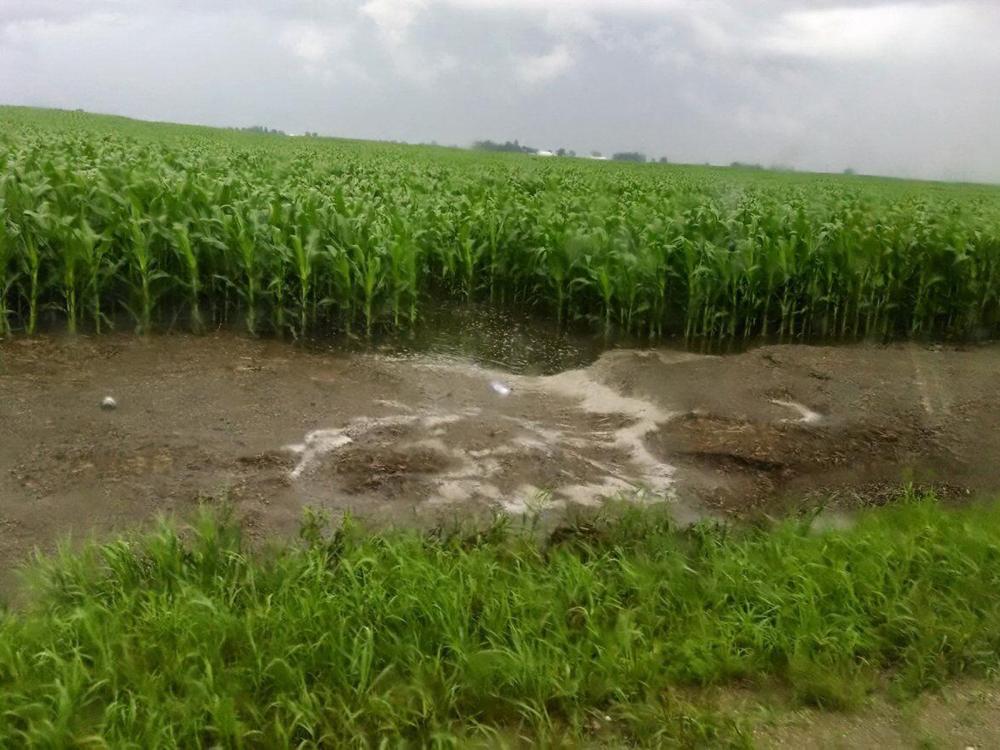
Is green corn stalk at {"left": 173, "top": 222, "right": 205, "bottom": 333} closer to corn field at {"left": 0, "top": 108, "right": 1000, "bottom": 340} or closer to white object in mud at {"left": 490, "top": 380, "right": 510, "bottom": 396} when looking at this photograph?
corn field at {"left": 0, "top": 108, "right": 1000, "bottom": 340}

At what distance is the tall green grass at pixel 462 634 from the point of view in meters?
2.30

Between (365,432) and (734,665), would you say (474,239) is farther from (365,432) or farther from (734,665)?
(734,665)

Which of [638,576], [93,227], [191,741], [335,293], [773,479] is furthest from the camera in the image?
[335,293]

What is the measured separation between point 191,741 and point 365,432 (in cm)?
256

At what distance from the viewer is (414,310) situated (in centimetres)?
711

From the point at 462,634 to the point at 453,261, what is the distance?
19.3 feet

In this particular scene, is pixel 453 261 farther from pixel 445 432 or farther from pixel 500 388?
pixel 445 432

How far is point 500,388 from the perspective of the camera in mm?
5832

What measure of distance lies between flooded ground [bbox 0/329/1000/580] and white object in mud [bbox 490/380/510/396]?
64 mm

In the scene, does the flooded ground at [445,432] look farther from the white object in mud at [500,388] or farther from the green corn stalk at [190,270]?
the green corn stalk at [190,270]

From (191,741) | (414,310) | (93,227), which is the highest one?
(93,227)

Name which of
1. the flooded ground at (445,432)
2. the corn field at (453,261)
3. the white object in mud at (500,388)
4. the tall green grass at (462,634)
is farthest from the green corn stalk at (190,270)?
the tall green grass at (462,634)

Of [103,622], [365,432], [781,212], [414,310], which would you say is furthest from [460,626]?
[781,212]

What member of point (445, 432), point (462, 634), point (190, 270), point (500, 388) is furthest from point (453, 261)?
point (462, 634)
